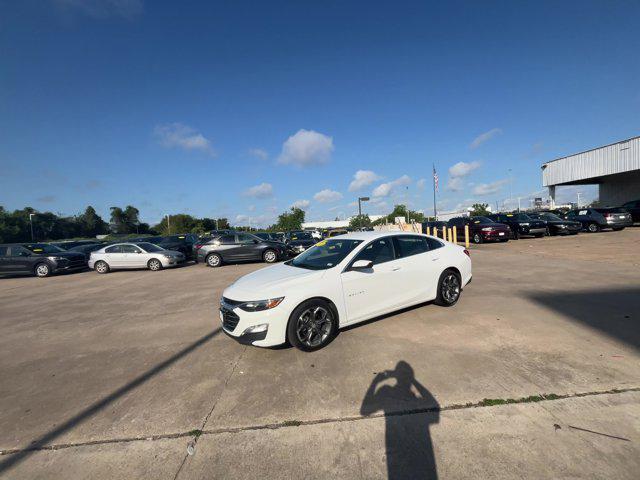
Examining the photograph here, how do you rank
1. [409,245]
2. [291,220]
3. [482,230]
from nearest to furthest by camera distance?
[409,245]
[482,230]
[291,220]

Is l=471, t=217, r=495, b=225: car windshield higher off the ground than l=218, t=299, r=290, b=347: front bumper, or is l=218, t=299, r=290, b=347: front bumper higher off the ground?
l=471, t=217, r=495, b=225: car windshield

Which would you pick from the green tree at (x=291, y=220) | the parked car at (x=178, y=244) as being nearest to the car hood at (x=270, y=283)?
the parked car at (x=178, y=244)

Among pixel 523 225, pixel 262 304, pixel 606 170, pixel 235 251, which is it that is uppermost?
pixel 606 170

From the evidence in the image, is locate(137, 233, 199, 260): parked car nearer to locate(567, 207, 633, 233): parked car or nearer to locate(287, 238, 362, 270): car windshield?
locate(287, 238, 362, 270): car windshield

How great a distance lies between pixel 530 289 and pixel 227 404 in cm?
627

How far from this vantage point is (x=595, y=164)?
2541cm

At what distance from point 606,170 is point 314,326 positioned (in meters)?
32.6

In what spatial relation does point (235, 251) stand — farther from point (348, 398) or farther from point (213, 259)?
point (348, 398)

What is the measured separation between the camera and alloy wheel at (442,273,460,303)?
5.16 meters

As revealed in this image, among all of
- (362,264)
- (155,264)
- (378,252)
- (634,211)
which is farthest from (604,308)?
(634,211)

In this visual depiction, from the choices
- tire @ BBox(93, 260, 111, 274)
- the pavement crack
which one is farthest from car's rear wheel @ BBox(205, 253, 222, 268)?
the pavement crack

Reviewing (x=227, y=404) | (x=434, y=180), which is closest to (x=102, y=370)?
(x=227, y=404)

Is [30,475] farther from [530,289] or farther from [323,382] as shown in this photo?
[530,289]

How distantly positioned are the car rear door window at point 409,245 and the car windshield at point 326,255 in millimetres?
687
